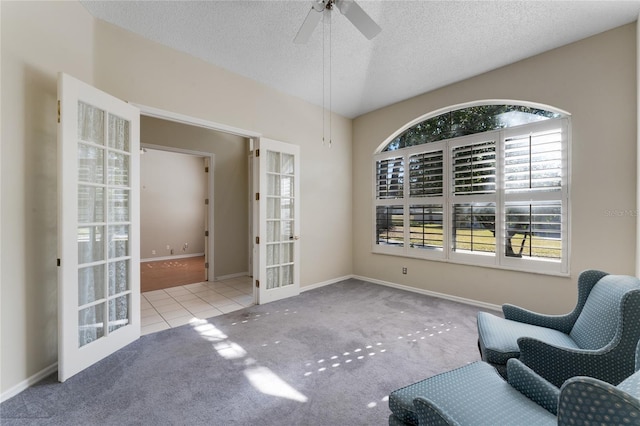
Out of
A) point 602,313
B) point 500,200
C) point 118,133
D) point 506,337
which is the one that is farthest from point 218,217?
point 602,313

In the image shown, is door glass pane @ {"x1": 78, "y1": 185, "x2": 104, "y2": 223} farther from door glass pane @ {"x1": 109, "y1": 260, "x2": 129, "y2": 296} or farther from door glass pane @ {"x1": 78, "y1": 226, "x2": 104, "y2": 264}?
door glass pane @ {"x1": 109, "y1": 260, "x2": 129, "y2": 296}

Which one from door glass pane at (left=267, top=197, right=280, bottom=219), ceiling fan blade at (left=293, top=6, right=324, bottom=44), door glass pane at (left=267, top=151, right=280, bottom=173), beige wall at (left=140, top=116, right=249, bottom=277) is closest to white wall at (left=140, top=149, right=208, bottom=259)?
beige wall at (left=140, top=116, right=249, bottom=277)

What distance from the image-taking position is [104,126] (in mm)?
2379

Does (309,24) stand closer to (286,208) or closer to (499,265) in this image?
(286,208)

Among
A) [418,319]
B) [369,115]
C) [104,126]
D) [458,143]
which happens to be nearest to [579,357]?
[418,319]

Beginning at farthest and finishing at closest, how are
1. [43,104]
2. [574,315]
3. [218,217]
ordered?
[218,217] < [43,104] < [574,315]

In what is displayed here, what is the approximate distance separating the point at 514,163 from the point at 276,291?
3.55m

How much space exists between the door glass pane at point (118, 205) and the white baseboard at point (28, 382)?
4.01 ft

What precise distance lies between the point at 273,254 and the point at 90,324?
2.11 m

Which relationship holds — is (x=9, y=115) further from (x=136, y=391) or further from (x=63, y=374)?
(x=136, y=391)

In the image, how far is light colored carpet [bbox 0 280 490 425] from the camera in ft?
5.51

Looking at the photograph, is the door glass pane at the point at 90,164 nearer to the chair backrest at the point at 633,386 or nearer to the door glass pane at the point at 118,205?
the door glass pane at the point at 118,205

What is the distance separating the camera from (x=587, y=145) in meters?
2.83

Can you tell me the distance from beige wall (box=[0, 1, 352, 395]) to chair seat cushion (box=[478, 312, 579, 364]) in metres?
3.19
